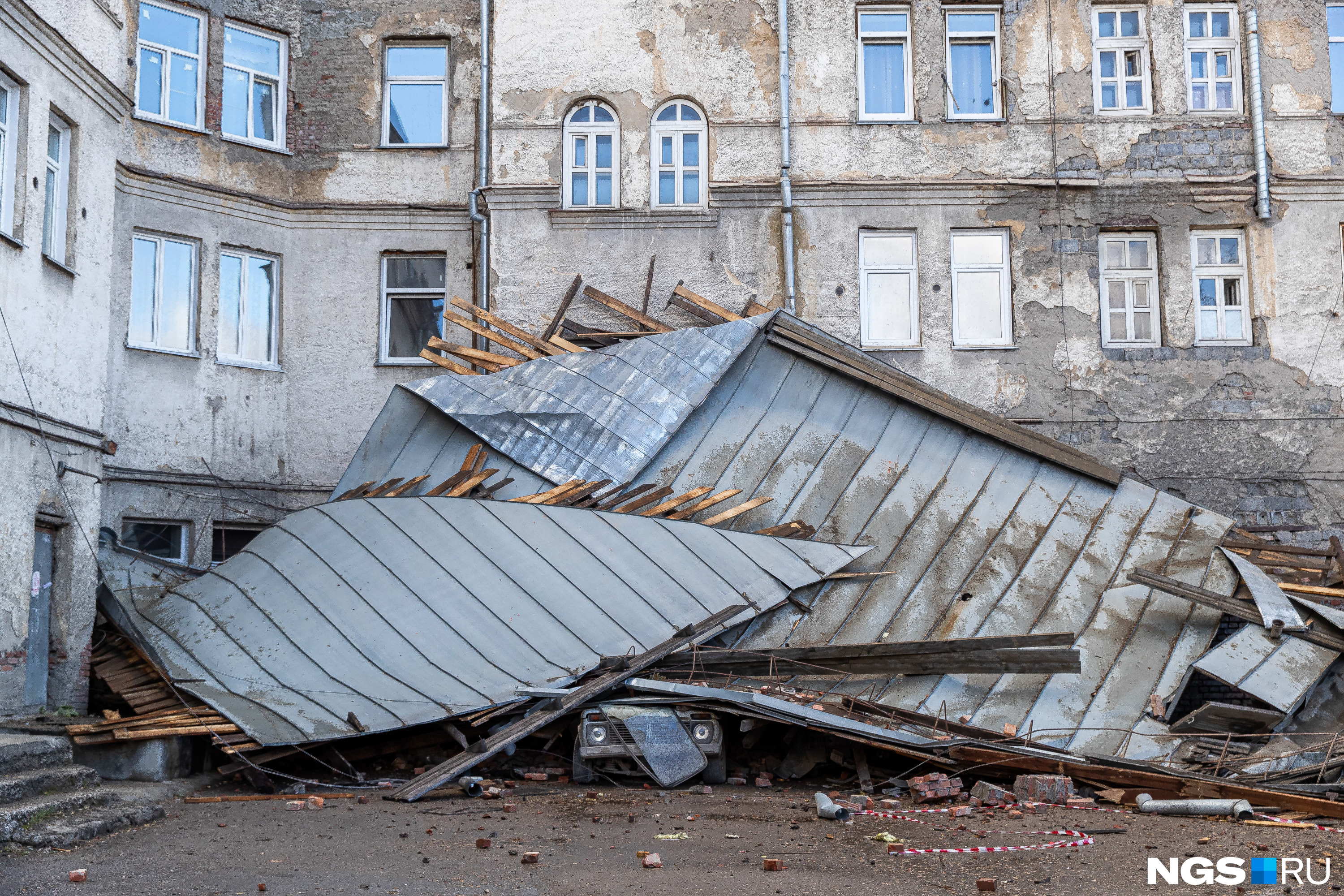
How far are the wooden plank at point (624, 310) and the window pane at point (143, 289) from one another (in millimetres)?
4881

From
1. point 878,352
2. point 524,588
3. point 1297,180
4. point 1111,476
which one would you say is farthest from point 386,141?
point 1297,180

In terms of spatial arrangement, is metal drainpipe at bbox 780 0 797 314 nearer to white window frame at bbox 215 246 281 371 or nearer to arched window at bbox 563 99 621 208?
arched window at bbox 563 99 621 208

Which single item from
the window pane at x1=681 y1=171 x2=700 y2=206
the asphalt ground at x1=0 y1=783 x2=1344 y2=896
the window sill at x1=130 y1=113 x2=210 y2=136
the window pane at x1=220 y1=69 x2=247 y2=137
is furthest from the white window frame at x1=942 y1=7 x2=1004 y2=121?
the asphalt ground at x1=0 y1=783 x2=1344 y2=896

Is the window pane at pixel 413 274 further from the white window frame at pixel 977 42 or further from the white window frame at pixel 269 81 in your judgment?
the white window frame at pixel 977 42

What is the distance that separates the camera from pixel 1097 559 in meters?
11.0

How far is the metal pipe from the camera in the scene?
7.73 meters

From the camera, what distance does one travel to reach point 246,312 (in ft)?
49.7

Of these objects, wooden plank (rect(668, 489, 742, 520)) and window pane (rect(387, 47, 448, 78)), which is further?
window pane (rect(387, 47, 448, 78))

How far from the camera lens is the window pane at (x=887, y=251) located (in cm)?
1487

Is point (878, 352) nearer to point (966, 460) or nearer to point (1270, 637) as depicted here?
point (966, 460)

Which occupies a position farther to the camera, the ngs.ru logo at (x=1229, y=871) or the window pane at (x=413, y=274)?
the window pane at (x=413, y=274)

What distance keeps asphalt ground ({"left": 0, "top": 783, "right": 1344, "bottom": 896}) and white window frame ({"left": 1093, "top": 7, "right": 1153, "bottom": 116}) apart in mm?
9599

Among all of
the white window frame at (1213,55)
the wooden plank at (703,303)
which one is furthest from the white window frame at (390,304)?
the white window frame at (1213,55)

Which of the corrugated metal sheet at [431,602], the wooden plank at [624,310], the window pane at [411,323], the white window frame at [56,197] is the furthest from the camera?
the window pane at [411,323]
